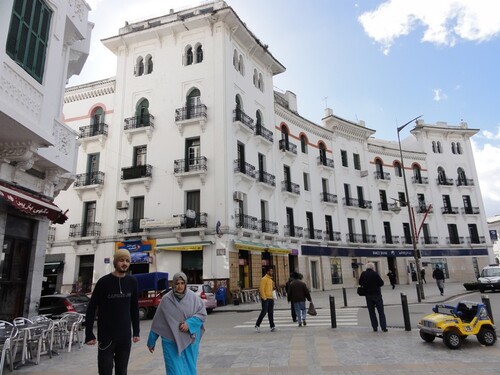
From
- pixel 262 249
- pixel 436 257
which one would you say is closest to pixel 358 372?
pixel 262 249

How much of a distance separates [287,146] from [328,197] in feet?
21.5

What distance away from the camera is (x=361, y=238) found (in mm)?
35688

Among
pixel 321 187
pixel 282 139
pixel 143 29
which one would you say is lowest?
pixel 321 187

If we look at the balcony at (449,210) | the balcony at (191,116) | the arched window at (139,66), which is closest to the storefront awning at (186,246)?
the balcony at (191,116)

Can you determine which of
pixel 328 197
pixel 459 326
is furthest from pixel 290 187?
pixel 459 326

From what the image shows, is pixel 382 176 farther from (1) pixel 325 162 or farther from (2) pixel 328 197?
→ (2) pixel 328 197

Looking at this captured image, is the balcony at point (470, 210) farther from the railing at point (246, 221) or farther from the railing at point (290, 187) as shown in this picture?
the railing at point (246, 221)

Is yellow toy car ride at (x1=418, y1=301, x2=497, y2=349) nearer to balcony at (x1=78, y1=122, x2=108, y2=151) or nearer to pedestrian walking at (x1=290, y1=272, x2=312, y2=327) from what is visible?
pedestrian walking at (x1=290, y1=272, x2=312, y2=327)

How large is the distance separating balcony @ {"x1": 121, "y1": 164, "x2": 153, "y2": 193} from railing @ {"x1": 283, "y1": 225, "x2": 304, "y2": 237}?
10675mm

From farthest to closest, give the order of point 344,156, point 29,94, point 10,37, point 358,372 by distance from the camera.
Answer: point 344,156 < point 29,94 < point 10,37 < point 358,372

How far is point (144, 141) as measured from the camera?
25.6 m

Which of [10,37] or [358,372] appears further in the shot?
[10,37]

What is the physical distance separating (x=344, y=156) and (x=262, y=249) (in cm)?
1738

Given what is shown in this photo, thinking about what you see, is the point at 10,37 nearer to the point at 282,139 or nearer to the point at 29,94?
the point at 29,94
